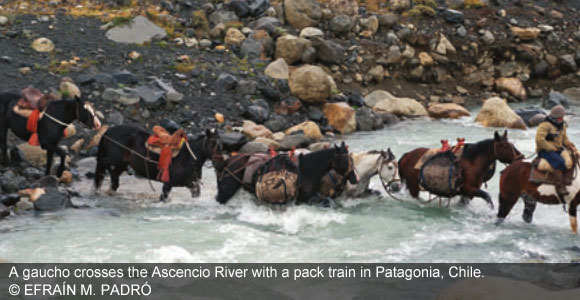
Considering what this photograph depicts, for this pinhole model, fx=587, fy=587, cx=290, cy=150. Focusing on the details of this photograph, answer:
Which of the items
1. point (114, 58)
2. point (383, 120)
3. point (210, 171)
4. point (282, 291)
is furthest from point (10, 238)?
point (383, 120)

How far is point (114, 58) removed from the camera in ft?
57.0

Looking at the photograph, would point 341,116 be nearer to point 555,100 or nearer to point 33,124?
point 555,100

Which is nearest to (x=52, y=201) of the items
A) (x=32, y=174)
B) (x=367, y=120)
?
(x=32, y=174)

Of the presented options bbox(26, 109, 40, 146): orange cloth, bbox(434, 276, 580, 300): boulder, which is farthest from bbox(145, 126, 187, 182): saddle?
bbox(434, 276, 580, 300): boulder

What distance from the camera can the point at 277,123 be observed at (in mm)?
16312

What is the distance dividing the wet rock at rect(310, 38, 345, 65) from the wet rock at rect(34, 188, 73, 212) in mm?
12486

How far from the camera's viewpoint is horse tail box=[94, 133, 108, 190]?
10.9 metres

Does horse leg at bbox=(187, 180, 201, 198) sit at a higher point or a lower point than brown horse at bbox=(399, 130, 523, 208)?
lower

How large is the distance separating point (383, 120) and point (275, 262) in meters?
11.0

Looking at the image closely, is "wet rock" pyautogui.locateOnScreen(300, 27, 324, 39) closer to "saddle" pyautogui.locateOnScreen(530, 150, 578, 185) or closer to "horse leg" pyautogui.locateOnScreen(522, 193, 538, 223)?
"horse leg" pyautogui.locateOnScreen(522, 193, 538, 223)

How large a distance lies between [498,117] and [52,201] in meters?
12.9

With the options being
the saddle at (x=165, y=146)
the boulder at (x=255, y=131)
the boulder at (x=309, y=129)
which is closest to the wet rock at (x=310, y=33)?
the boulder at (x=309, y=129)

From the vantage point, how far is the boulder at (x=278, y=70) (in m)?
18.7

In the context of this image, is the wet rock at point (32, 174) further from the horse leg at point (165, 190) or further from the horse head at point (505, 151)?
the horse head at point (505, 151)
